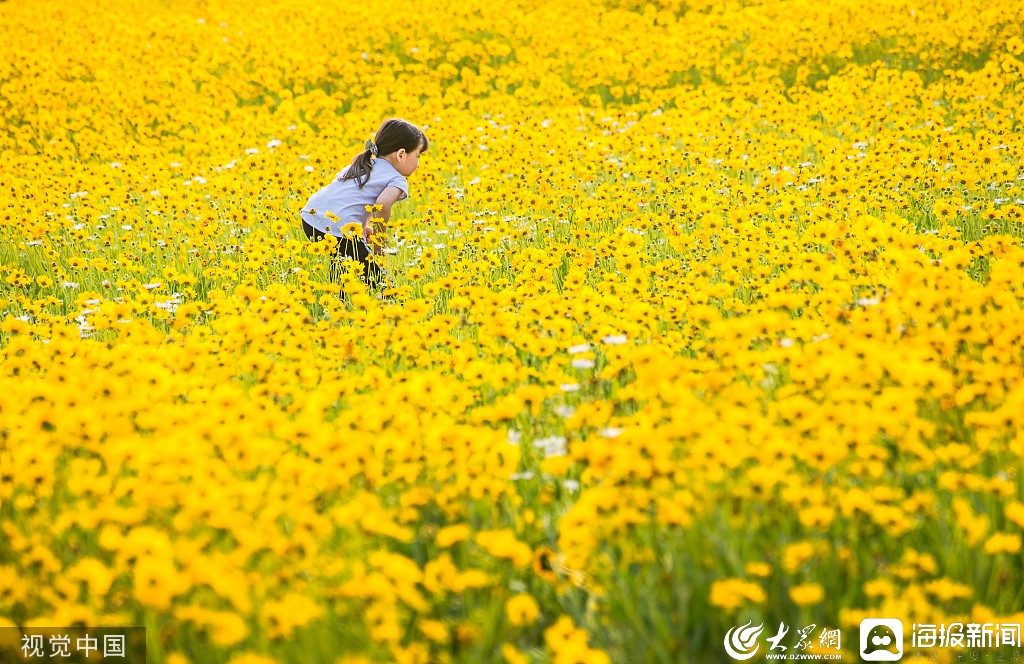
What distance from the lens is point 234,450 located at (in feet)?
10.2

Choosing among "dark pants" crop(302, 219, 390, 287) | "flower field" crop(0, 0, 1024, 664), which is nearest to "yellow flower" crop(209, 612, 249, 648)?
"flower field" crop(0, 0, 1024, 664)

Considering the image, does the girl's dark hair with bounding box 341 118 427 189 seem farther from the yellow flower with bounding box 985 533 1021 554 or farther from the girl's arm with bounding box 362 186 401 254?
the yellow flower with bounding box 985 533 1021 554

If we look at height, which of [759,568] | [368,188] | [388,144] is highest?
[388,144]

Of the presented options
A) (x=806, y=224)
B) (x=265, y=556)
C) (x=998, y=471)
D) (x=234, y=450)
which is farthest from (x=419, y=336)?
(x=806, y=224)

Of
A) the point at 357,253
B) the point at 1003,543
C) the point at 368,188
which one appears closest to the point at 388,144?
the point at 368,188

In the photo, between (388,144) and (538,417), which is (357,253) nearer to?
(388,144)

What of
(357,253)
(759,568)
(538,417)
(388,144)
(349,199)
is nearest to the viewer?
(759,568)

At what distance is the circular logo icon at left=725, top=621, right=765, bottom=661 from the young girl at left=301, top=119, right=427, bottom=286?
5376mm

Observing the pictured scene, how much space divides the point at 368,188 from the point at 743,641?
600 centimetres

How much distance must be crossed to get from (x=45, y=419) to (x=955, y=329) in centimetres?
378

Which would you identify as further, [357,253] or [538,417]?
[357,253]

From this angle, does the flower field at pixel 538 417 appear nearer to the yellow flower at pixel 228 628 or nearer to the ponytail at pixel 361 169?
the yellow flower at pixel 228 628

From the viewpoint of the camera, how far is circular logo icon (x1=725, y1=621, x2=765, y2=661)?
2.72 m

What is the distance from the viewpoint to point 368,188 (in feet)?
26.0
